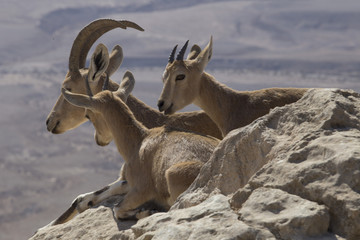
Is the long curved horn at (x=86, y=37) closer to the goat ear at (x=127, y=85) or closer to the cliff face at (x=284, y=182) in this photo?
the goat ear at (x=127, y=85)

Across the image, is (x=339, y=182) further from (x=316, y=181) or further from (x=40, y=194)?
(x=40, y=194)

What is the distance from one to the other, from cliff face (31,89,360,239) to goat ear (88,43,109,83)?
5.58 metres

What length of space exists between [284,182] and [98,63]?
23.3 ft

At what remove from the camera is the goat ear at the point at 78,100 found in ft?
30.2

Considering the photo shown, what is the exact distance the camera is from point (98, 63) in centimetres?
1180

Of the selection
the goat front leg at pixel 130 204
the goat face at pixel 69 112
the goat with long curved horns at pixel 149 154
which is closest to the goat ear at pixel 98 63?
the goat face at pixel 69 112

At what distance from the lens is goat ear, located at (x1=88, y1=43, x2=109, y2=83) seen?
11562 mm

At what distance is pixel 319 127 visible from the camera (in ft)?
18.0

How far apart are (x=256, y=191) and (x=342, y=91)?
52.0 inches

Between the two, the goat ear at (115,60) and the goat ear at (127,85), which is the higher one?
the goat ear at (115,60)

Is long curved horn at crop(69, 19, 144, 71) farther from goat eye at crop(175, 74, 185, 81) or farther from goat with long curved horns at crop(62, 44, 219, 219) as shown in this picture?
goat with long curved horns at crop(62, 44, 219, 219)

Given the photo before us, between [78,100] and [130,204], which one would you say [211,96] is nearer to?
[78,100]

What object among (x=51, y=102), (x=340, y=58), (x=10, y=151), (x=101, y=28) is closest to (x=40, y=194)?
(x=10, y=151)

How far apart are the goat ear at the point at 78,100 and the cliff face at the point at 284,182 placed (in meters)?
3.20
